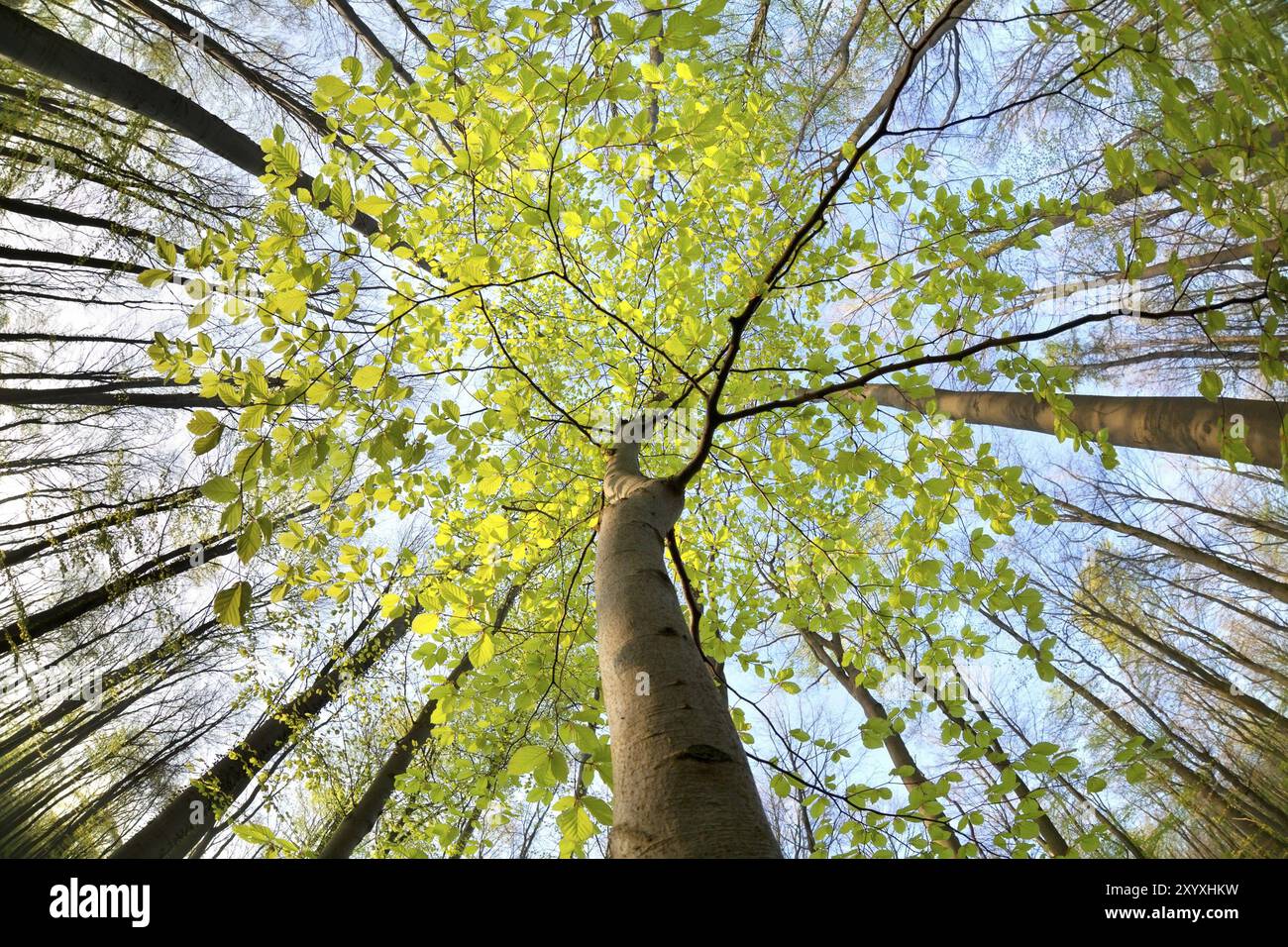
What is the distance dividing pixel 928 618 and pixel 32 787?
8.58 meters

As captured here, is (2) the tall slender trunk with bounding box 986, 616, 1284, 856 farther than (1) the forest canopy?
Yes

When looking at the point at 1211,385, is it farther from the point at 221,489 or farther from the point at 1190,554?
the point at 1190,554

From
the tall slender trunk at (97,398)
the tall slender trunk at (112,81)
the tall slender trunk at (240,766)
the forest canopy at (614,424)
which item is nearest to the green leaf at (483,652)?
the forest canopy at (614,424)

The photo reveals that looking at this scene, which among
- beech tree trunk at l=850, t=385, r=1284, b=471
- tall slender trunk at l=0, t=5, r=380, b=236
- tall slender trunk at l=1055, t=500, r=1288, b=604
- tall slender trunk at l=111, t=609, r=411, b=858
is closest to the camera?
tall slender trunk at l=0, t=5, r=380, b=236

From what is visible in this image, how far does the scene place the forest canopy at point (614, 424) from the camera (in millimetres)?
1464

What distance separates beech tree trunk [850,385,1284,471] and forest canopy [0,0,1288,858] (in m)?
0.04

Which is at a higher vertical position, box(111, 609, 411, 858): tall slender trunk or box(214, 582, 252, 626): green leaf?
box(111, 609, 411, 858): tall slender trunk

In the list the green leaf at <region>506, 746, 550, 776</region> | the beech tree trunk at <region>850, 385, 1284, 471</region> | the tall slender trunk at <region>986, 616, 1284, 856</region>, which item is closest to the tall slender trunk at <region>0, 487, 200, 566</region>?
the green leaf at <region>506, 746, 550, 776</region>

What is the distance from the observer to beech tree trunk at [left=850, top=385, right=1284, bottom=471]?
125 inches

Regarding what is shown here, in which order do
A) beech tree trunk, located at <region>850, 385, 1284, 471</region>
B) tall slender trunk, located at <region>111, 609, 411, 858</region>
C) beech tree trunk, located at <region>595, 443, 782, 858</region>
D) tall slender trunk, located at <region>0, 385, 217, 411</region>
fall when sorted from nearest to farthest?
1. beech tree trunk, located at <region>595, 443, 782, 858</region>
2. beech tree trunk, located at <region>850, 385, 1284, 471</region>
3. tall slender trunk, located at <region>0, 385, 217, 411</region>
4. tall slender trunk, located at <region>111, 609, 411, 858</region>

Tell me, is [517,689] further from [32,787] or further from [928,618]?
[32,787]

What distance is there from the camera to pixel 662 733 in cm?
129

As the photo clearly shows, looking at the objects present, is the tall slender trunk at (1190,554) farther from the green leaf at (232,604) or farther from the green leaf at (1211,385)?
the green leaf at (232,604)

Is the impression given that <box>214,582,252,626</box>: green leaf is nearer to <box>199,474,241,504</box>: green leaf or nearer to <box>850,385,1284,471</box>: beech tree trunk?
<box>199,474,241,504</box>: green leaf
